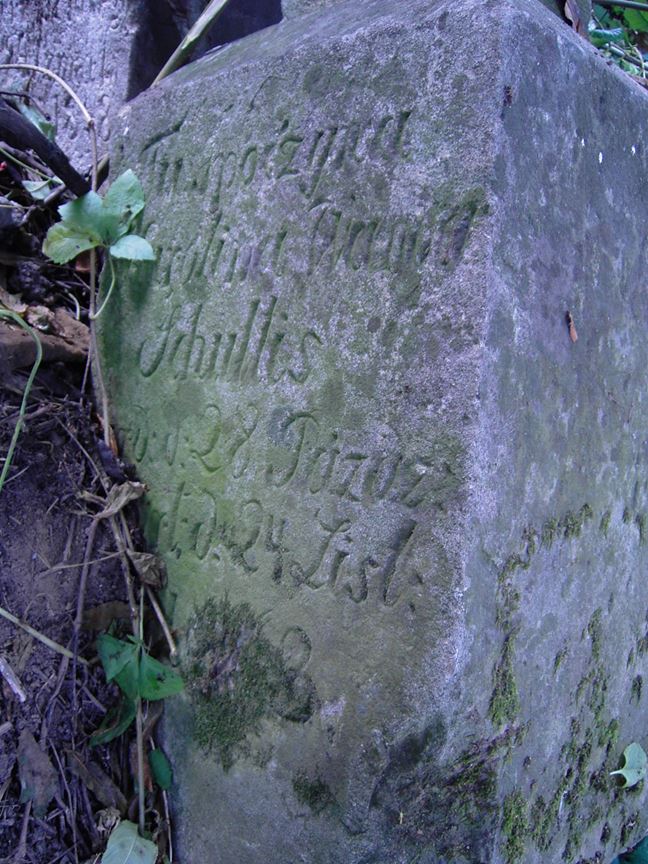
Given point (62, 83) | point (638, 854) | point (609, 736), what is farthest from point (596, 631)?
point (62, 83)

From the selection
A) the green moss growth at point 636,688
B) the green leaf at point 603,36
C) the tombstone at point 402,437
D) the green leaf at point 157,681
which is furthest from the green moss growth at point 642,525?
the green leaf at point 603,36

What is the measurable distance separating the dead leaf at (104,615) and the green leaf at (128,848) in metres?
0.41

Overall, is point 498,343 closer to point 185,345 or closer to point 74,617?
point 185,345

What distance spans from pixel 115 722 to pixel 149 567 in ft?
1.12

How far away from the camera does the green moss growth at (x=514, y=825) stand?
148 centimetres

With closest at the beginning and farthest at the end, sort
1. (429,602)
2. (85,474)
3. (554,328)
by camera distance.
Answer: (429,602), (554,328), (85,474)

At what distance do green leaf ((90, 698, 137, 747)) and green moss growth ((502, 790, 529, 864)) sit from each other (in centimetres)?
81

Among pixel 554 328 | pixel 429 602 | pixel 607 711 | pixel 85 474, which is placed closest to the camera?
pixel 429 602

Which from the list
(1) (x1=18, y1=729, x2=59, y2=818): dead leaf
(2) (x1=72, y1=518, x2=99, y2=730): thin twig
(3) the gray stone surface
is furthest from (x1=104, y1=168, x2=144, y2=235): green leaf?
(1) (x1=18, y1=729, x2=59, y2=818): dead leaf

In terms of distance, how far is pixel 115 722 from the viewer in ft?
6.11

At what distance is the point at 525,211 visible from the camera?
1449mm

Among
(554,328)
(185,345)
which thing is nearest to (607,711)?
(554,328)

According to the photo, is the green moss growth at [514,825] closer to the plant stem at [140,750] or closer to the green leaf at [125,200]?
the plant stem at [140,750]

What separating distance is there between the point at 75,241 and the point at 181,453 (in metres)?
0.59
